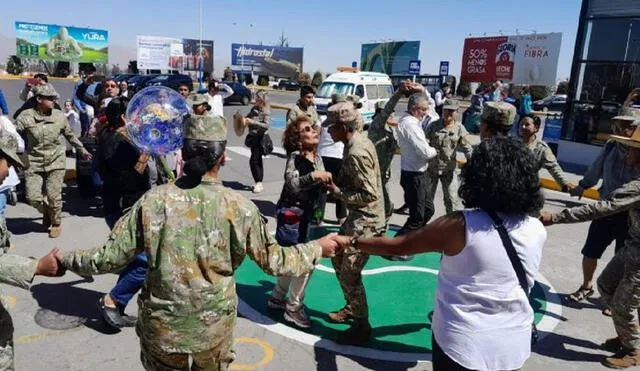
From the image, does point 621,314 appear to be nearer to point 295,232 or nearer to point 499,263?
point 499,263

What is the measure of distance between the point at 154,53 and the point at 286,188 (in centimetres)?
4519

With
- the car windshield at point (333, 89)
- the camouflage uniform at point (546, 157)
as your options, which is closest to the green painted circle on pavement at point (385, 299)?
the camouflage uniform at point (546, 157)

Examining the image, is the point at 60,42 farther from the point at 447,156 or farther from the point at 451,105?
the point at 447,156

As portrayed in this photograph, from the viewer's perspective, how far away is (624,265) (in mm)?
3986

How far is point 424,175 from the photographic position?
6484 mm

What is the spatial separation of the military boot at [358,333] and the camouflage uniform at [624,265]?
1672 mm

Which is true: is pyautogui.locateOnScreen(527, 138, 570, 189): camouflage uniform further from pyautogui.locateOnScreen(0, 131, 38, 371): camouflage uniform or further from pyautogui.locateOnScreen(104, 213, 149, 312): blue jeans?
pyautogui.locateOnScreen(0, 131, 38, 371): camouflage uniform

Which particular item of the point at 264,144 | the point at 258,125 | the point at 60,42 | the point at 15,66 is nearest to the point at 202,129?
the point at 258,125

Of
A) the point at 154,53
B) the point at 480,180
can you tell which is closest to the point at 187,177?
the point at 480,180

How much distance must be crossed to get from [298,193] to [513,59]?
108 ft

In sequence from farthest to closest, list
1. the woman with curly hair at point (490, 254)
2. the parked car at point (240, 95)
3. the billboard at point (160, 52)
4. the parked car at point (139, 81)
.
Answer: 1. the billboard at point (160, 52)
2. the parked car at point (240, 95)
3. the parked car at point (139, 81)
4. the woman with curly hair at point (490, 254)

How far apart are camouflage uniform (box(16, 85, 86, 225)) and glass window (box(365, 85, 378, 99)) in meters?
16.6

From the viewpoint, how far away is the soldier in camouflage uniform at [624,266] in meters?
3.73

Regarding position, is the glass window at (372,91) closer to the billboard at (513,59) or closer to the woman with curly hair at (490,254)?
the billboard at (513,59)
